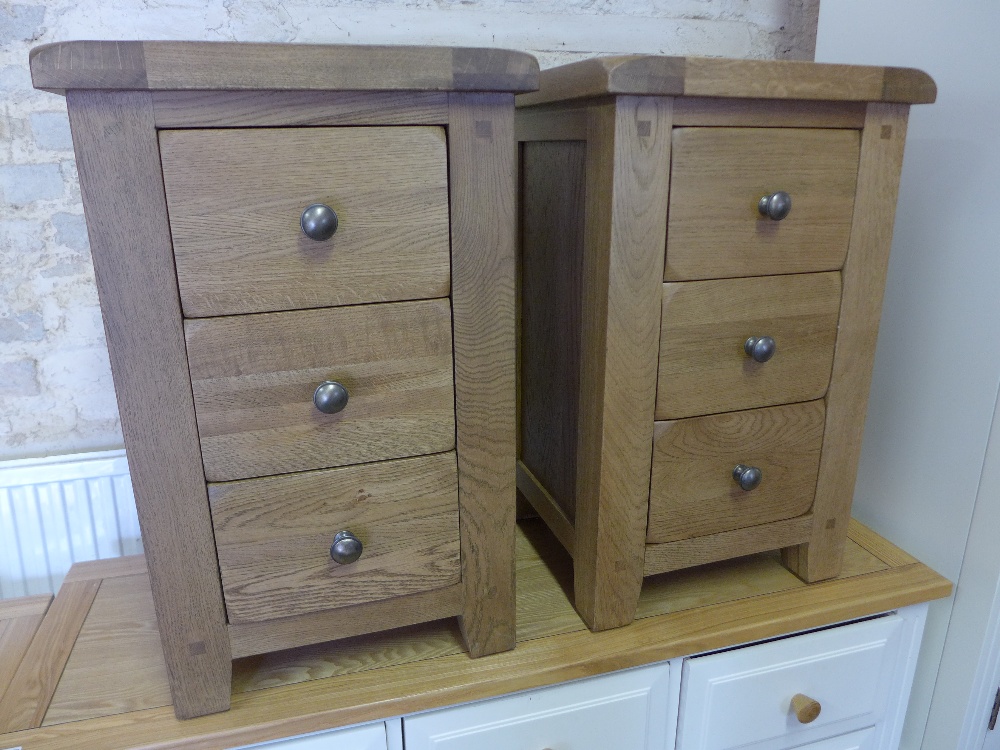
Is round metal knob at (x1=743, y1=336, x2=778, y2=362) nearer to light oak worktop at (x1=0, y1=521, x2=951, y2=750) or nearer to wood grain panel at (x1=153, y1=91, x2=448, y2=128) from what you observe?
light oak worktop at (x1=0, y1=521, x2=951, y2=750)

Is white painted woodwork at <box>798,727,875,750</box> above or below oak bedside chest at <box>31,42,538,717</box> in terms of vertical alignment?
below

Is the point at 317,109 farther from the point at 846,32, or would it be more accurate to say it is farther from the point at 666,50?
the point at 846,32

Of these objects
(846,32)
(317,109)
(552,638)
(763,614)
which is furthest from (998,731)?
(317,109)

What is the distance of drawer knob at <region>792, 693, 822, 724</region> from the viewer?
0.98 m

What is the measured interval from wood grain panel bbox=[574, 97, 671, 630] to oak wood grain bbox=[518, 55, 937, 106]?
0.03 m

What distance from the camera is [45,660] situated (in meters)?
0.90

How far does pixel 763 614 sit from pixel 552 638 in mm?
284

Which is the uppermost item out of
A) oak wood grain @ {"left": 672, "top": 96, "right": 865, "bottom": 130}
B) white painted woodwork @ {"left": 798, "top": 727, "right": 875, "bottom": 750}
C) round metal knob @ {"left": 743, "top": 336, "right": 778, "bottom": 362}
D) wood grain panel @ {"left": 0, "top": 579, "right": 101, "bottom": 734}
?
oak wood grain @ {"left": 672, "top": 96, "right": 865, "bottom": 130}

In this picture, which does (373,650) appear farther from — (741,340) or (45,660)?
(741,340)

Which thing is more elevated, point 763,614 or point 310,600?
point 310,600

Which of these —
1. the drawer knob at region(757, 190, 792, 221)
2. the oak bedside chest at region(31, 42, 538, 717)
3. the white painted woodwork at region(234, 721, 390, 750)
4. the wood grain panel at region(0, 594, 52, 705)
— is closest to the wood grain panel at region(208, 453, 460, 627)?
the oak bedside chest at region(31, 42, 538, 717)

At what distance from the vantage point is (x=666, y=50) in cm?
123

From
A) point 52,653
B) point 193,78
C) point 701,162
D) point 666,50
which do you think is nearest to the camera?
point 193,78

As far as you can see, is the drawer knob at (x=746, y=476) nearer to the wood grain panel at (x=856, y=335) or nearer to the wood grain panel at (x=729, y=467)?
the wood grain panel at (x=729, y=467)
